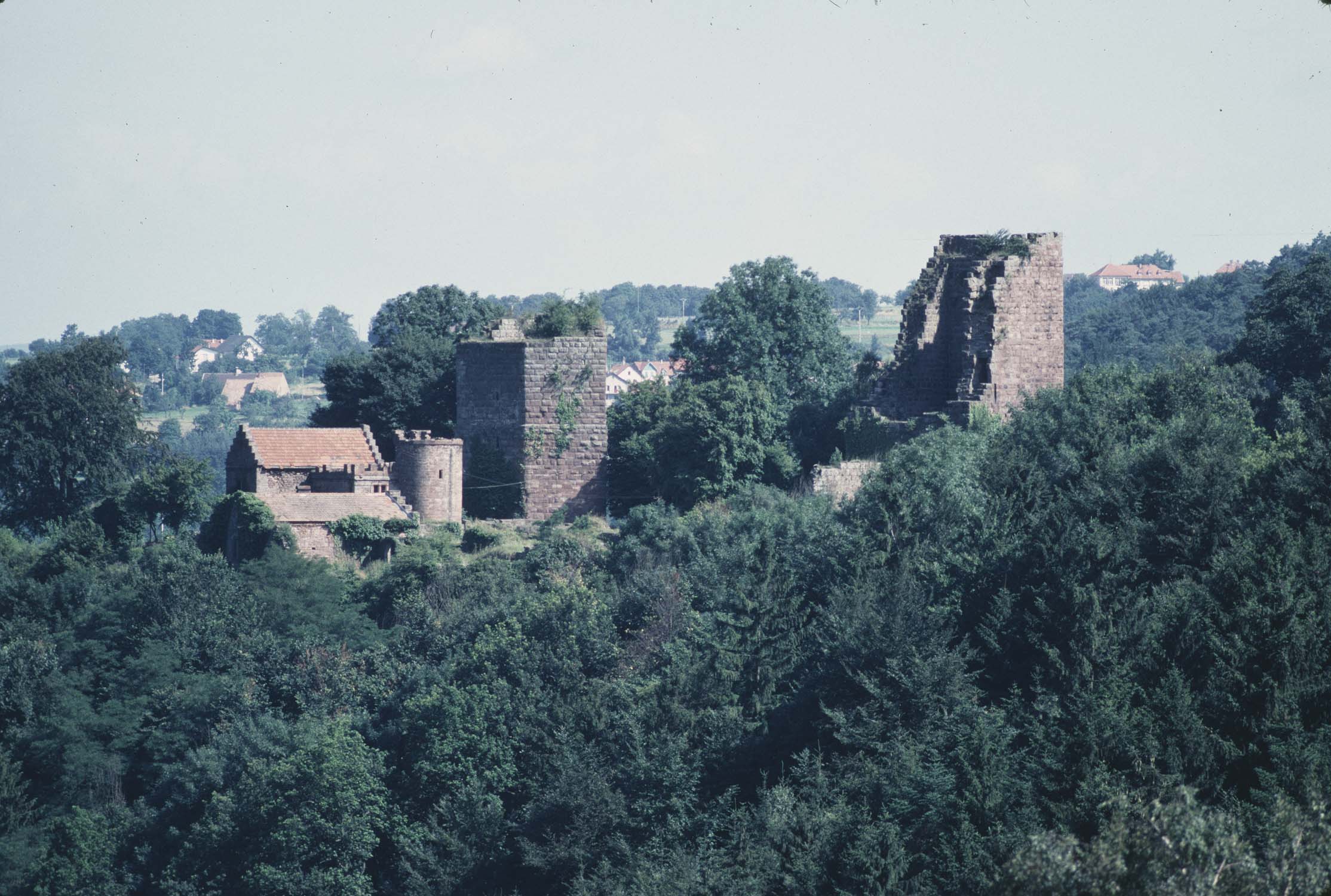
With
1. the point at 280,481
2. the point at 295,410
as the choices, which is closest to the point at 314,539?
the point at 280,481

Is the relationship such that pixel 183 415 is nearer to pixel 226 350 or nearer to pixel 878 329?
pixel 226 350

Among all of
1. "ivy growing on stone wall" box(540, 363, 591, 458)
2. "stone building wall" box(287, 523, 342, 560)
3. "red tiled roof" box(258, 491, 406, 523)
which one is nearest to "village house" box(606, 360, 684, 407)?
"ivy growing on stone wall" box(540, 363, 591, 458)

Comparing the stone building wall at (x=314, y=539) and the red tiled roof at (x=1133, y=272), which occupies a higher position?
the red tiled roof at (x=1133, y=272)

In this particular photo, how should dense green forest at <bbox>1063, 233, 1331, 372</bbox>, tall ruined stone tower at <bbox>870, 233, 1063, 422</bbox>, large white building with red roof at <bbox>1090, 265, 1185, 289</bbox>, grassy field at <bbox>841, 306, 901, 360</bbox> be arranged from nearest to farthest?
tall ruined stone tower at <bbox>870, 233, 1063, 422</bbox> < dense green forest at <bbox>1063, 233, 1331, 372</bbox> < grassy field at <bbox>841, 306, 901, 360</bbox> < large white building with red roof at <bbox>1090, 265, 1185, 289</bbox>

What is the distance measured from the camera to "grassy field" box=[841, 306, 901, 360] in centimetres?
12349

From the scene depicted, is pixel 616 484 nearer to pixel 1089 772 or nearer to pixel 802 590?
pixel 802 590

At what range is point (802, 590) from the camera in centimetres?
3375

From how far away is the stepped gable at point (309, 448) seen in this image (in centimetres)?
4031

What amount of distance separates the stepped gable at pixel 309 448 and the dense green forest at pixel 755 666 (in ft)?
4.07

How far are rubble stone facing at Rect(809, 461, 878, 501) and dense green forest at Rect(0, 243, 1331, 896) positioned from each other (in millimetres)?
1192

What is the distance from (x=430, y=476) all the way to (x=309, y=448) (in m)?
2.53

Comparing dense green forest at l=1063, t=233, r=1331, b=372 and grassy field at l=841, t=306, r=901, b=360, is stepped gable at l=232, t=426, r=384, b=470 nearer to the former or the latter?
dense green forest at l=1063, t=233, r=1331, b=372

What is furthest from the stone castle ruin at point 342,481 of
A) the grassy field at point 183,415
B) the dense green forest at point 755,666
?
the grassy field at point 183,415

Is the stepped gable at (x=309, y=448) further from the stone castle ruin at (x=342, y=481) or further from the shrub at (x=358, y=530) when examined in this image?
the shrub at (x=358, y=530)
